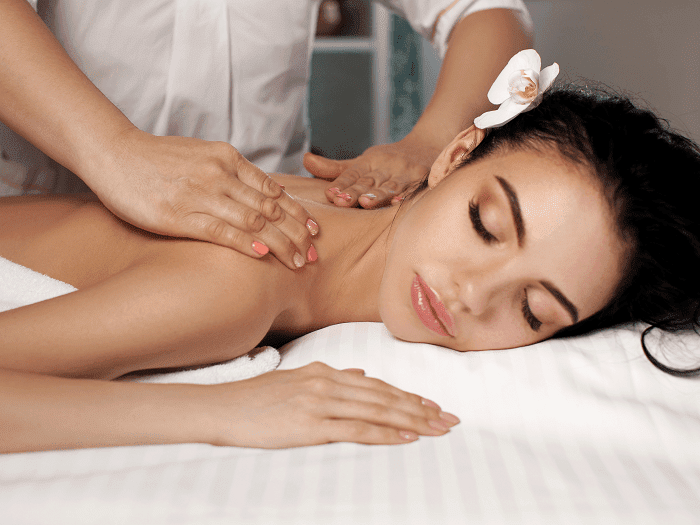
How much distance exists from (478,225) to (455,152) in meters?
0.24

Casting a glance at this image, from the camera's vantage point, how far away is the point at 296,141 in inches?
64.4

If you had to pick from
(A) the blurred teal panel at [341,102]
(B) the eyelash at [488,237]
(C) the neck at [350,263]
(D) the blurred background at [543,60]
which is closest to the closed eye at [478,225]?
(B) the eyelash at [488,237]

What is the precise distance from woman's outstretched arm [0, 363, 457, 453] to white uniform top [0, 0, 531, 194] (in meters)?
0.76

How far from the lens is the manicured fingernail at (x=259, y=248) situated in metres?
0.90

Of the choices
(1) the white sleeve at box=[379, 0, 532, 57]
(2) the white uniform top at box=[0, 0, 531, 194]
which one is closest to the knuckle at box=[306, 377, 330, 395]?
(2) the white uniform top at box=[0, 0, 531, 194]

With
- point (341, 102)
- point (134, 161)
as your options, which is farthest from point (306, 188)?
point (341, 102)

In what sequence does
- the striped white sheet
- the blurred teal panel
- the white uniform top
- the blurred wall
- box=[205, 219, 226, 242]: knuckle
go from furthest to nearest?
the blurred teal panel
the blurred wall
the white uniform top
box=[205, 219, 226, 242]: knuckle
the striped white sheet

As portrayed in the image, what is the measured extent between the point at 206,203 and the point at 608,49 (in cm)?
151

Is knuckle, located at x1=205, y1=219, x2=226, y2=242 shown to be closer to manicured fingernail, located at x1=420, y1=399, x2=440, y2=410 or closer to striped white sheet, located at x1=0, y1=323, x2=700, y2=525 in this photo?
striped white sheet, located at x1=0, y1=323, x2=700, y2=525

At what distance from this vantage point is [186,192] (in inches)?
35.3

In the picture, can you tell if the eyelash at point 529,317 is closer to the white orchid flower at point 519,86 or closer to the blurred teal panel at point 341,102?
the white orchid flower at point 519,86

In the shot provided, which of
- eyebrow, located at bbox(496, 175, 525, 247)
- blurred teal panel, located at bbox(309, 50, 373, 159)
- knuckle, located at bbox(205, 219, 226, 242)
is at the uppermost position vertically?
eyebrow, located at bbox(496, 175, 525, 247)

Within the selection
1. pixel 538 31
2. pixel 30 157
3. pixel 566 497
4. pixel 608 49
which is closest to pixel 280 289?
pixel 566 497

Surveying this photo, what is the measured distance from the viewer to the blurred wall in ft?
4.92
